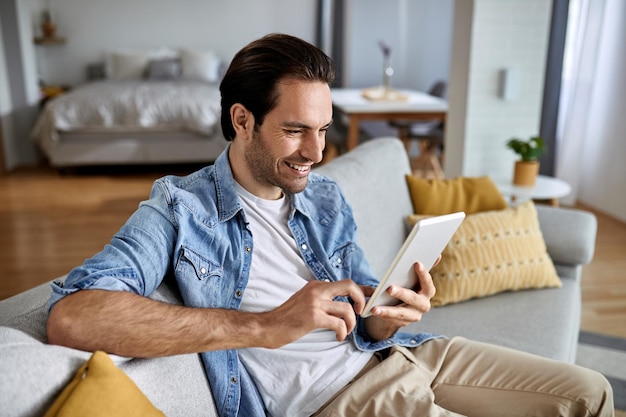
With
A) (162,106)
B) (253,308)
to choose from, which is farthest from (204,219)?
(162,106)

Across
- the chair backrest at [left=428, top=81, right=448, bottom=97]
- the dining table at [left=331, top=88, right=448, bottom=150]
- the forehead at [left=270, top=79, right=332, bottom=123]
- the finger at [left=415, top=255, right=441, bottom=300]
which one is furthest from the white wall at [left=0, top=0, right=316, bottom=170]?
the finger at [left=415, top=255, right=441, bottom=300]

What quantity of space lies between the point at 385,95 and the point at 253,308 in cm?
386

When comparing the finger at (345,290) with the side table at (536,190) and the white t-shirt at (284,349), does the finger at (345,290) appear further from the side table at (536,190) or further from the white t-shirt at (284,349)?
the side table at (536,190)

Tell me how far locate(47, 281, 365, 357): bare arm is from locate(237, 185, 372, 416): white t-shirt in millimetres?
194

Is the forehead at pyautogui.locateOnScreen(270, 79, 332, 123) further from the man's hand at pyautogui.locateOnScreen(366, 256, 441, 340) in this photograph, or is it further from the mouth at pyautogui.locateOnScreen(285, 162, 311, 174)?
the man's hand at pyautogui.locateOnScreen(366, 256, 441, 340)

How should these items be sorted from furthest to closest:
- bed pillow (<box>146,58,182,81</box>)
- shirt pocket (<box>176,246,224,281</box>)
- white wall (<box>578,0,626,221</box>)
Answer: bed pillow (<box>146,58,182,81</box>) < white wall (<box>578,0,626,221</box>) < shirt pocket (<box>176,246,224,281</box>)

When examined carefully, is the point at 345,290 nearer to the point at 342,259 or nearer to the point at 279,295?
the point at 279,295

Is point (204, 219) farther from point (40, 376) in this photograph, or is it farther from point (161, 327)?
point (40, 376)

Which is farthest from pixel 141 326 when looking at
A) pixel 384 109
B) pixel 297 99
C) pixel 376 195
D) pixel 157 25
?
pixel 157 25

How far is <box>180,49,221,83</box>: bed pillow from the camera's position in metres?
6.77

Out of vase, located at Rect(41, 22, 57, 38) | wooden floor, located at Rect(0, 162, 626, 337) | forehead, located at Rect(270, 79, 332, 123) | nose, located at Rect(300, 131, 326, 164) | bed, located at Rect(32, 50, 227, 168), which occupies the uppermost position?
vase, located at Rect(41, 22, 57, 38)

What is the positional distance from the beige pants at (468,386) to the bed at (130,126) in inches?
177

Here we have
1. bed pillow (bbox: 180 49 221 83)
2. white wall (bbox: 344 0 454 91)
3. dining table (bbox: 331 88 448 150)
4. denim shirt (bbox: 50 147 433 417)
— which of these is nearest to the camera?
denim shirt (bbox: 50 147 433 417)

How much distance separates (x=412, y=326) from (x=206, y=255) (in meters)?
0.87
